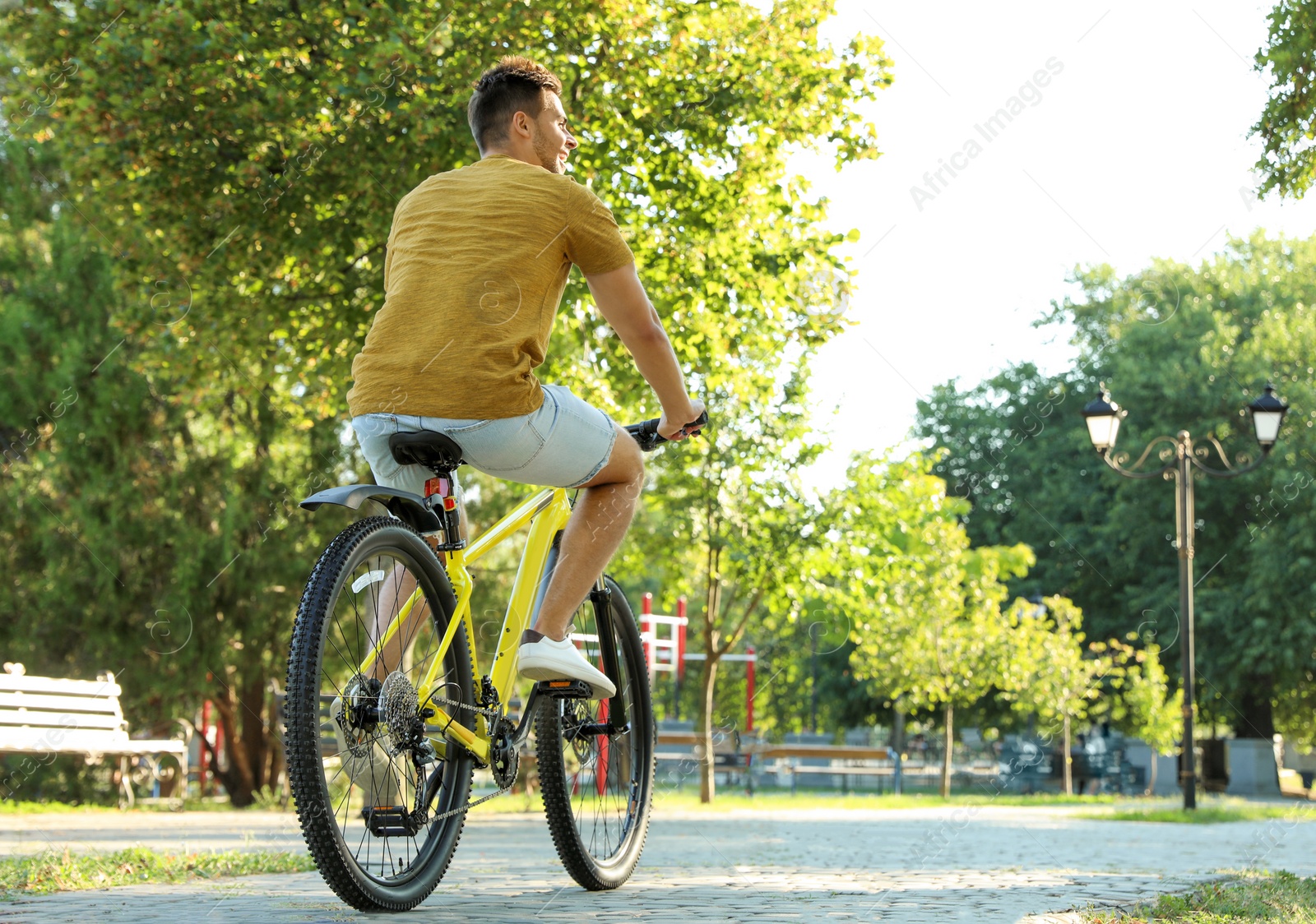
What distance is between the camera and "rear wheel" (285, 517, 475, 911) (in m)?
3.16

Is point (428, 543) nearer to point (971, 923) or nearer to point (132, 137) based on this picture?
point (971, 923)

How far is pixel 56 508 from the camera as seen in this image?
57.9 feet

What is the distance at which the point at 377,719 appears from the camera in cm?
338

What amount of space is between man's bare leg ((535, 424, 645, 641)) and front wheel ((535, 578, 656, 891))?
392 millimetres

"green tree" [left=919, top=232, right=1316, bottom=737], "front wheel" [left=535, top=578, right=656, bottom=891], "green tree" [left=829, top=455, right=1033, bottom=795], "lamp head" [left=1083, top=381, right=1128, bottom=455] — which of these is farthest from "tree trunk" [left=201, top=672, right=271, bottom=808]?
"green tree" [left=919, top=232, right=1316, bottom=737]

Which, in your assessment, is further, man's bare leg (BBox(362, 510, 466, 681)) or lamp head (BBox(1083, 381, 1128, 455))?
lamp head (BBox(1083, 381, 1128, 455))

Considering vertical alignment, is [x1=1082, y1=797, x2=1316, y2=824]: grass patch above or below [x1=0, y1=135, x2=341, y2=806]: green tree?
below

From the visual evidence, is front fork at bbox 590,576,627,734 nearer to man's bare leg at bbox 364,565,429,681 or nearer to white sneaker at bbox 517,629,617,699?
white sneaker at bbox 517,629,617,699

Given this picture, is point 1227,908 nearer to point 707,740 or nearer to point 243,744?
point 707,740

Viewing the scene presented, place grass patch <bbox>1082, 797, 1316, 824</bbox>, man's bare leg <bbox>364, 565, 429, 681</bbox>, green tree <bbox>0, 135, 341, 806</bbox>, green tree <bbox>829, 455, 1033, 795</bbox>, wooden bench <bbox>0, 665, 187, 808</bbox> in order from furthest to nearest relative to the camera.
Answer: green tree <bbox>829, 455, 1033, 795</bbox> < green tree <bbox>0, 135, 341, 806</bbox> < grass patch <bbox>1082, 797, 1316, 824</bbox> < wooden bench <bbox>0, 665, 187, 808</bbox> < man's bare leg <bbox>364, 565, 429, 681</bbox>

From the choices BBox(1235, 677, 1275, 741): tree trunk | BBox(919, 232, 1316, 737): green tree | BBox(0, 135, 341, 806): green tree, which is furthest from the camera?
BBox(1235, 677, 1275, 741): tree trunk

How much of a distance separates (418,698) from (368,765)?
0.23m

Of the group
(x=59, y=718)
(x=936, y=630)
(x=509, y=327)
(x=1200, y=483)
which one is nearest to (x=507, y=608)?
(x=509, y=327)

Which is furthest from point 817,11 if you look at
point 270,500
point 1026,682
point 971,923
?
point 1026,682
